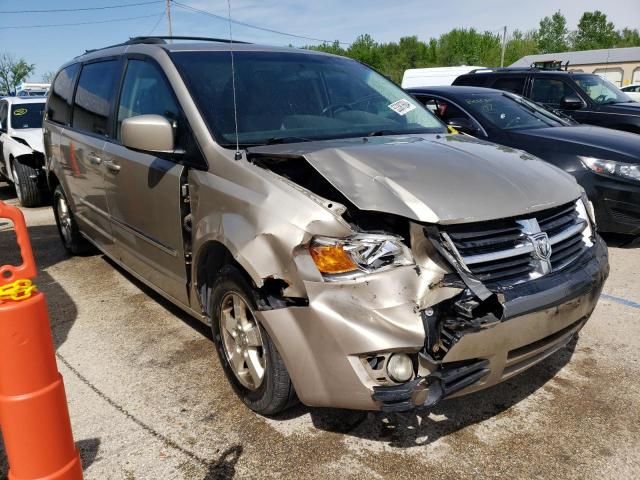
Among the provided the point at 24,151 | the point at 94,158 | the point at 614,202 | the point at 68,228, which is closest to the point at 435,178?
the point at 94,158

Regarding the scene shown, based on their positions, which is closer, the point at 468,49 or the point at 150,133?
the point at 150,133

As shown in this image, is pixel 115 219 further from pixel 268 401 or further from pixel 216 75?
pixel 268 401

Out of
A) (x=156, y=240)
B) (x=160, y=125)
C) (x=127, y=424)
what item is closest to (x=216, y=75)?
(x=160, y=125)

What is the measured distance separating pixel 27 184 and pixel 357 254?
7632mm

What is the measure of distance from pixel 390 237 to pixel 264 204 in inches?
22.7

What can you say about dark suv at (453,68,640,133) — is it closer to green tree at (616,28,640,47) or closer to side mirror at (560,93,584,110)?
side mirror at (560,93,584,110)

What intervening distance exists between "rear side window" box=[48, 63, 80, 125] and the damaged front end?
359 cm

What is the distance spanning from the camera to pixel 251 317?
2650mm

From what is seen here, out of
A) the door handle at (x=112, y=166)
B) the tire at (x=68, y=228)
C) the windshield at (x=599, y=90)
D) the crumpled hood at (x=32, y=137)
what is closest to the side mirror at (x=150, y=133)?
the door handle at (x=112, y=166)

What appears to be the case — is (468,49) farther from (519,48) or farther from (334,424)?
(334,424)

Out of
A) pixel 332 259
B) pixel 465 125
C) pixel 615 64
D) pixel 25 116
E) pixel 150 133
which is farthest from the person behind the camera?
pixel 615 64

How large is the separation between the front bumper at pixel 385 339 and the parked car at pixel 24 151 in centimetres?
729

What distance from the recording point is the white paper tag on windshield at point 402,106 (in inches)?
145

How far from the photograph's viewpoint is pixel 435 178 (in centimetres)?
247
